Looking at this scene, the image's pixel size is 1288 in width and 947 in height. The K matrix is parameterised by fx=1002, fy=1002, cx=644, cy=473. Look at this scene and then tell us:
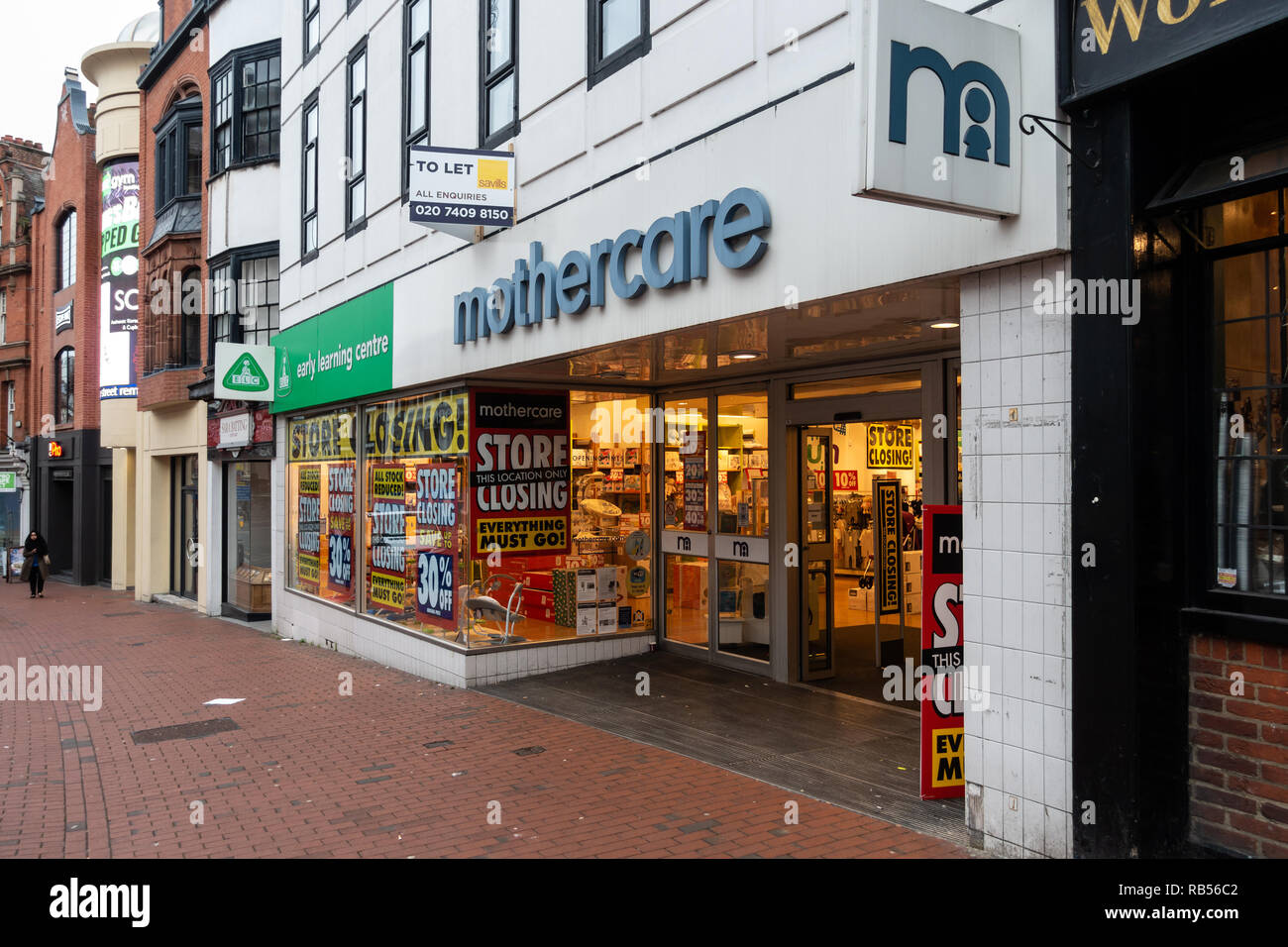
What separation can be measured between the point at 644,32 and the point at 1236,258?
4684 millimetres

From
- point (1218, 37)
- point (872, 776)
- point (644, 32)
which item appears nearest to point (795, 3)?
point (644, 32)

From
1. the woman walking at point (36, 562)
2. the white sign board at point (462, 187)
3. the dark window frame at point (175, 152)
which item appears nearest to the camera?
the white sign board at point (462, 187)

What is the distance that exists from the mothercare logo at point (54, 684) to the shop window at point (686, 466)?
6.30 m

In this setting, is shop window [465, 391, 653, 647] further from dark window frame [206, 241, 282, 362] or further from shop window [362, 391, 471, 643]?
dark window frame [206, 241, 282, 362]

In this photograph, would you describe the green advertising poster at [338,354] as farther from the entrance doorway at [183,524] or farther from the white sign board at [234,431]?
the entrance doorway at [183,524]

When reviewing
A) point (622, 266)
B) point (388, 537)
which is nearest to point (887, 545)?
point (622, 266)

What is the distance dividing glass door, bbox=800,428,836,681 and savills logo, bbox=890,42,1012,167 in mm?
4939

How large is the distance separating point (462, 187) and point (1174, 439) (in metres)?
6.56

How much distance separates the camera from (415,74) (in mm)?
11578

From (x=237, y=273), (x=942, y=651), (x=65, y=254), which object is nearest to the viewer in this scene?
(x=942, y=651)

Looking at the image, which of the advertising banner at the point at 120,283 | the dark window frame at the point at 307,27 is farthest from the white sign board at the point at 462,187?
the advertising banner at the point at 120,283

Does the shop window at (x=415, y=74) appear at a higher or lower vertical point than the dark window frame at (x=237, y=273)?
higher

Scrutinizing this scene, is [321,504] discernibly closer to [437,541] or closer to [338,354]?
[338,354]

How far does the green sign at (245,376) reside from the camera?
51.5 feet
